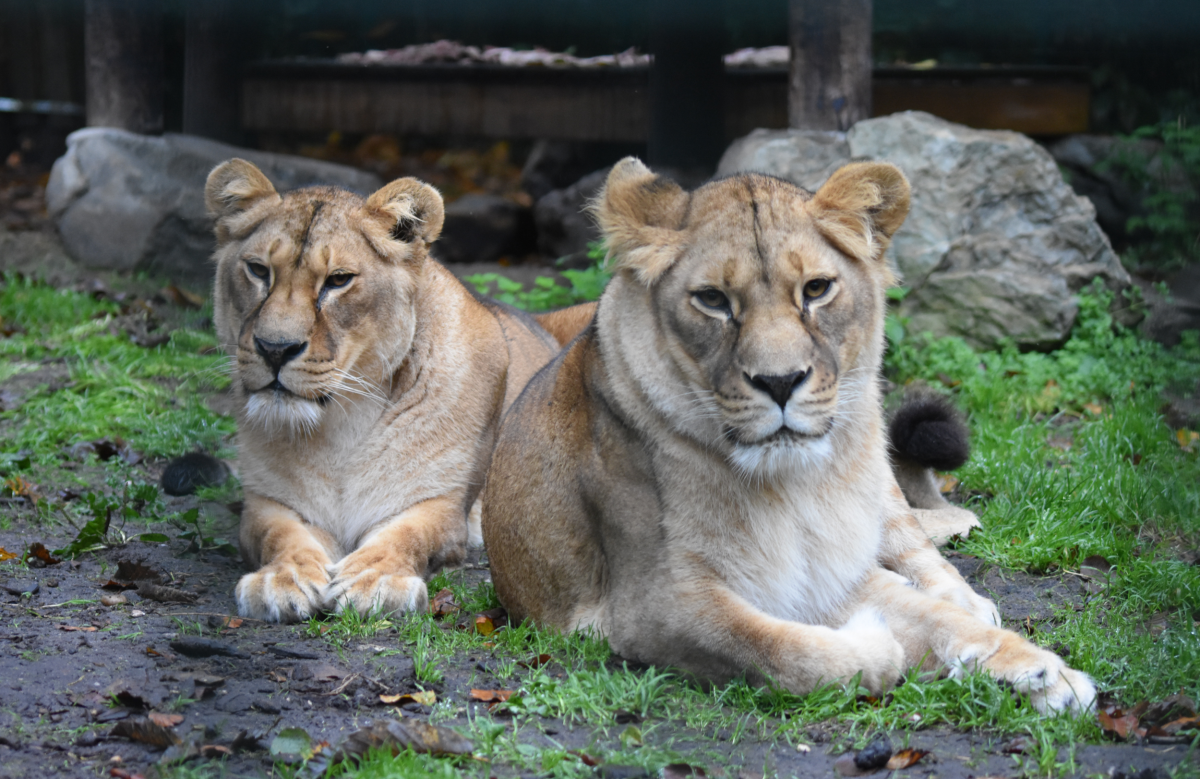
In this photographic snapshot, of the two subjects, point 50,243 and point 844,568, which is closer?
point 844,568

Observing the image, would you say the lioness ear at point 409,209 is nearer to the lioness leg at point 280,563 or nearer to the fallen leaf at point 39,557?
the lioness leg at point 280,563

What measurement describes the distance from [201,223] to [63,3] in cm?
323

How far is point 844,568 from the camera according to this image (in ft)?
11.0

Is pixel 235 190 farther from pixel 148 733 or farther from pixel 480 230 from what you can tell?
pixel 480 230

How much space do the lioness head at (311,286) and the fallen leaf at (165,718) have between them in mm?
1419

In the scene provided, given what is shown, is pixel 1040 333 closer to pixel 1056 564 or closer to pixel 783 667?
pixel 1056 564

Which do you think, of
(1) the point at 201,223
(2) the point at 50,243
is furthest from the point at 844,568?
(2) the point at 50,243

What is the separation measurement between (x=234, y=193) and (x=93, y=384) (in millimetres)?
2803

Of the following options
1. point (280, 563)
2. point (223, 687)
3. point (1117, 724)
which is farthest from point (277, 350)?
point (1117, 724)

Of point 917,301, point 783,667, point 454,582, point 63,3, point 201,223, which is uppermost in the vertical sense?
point 63,3

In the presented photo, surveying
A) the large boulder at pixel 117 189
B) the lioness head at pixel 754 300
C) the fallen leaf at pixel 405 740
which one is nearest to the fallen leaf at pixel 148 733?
the fallen leaf at pixel 405 740

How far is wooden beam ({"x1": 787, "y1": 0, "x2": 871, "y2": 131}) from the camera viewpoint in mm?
6742

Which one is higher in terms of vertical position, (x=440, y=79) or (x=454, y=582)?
(x=440, y=79)

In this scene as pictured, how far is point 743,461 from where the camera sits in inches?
118
